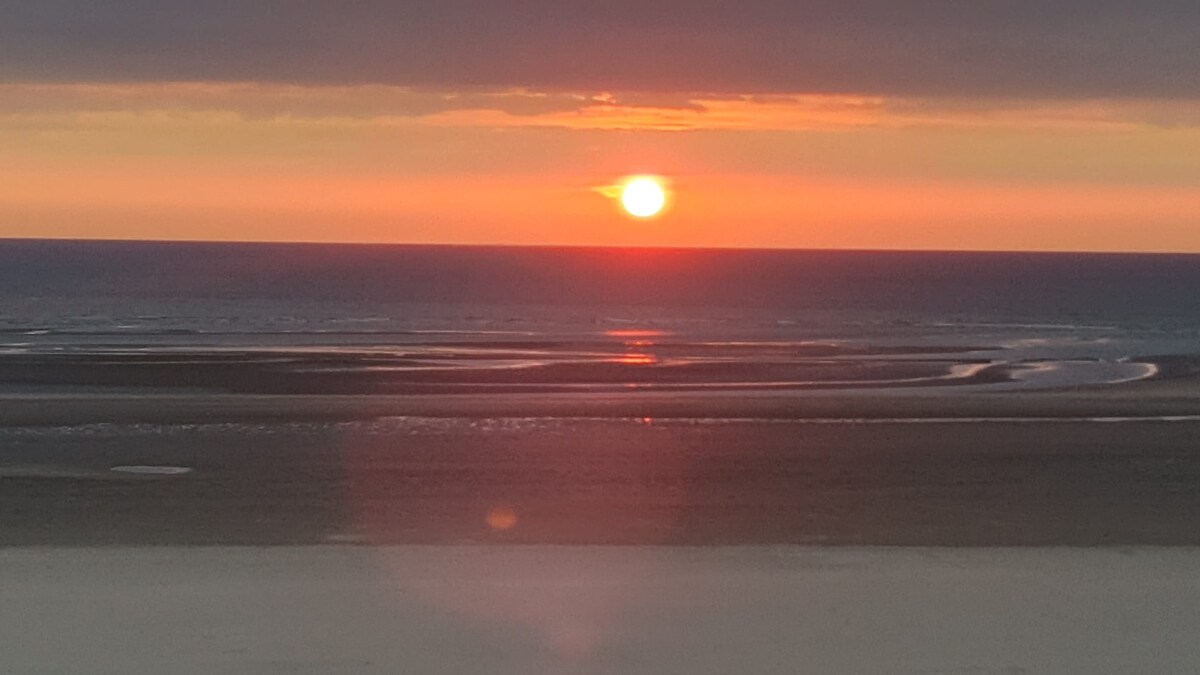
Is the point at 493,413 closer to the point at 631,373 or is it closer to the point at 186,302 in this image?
the point at 631,373

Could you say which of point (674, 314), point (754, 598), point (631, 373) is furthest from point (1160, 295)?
point (754, 598)

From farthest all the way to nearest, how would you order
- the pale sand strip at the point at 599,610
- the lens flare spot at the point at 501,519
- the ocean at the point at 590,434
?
the ocean at the point at 590,434 → the lens flare spot at the point at 501,519 → the pale sand strip at the point at 599,610

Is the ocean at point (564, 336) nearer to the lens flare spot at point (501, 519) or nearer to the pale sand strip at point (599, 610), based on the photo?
the lens flare spot at point (501, 519)

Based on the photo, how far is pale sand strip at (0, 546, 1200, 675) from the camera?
27.7ft

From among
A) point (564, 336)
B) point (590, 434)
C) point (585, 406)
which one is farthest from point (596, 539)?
point (564, 336)

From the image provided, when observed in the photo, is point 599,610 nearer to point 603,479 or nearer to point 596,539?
point 596,539

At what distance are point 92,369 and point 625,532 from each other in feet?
86.9

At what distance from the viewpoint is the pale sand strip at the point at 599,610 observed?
8.45 m

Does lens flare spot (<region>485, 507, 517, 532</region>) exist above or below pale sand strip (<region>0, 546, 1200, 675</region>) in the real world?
above

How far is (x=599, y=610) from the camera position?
31.9ft

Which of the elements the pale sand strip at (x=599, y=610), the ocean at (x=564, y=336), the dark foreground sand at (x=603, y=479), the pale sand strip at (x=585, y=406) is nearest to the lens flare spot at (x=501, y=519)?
the dark foreground sand at (x=603, y=479)

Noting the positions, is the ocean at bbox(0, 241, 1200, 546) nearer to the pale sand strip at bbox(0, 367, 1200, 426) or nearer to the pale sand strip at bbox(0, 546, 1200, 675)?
the pale sand strip at bbox(0, 367, 1200, 426)

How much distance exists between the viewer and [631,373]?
1464 inches

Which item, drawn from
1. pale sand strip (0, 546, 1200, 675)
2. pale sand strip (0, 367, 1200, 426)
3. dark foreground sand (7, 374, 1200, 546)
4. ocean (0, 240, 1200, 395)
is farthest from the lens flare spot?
ocean (0, 240, 1200, 395)
